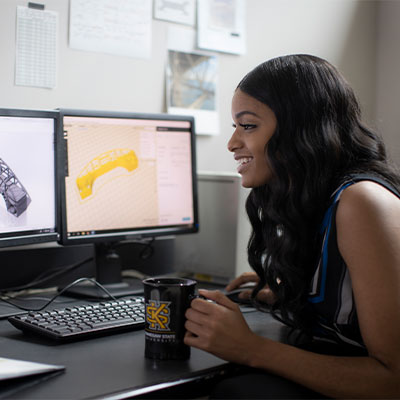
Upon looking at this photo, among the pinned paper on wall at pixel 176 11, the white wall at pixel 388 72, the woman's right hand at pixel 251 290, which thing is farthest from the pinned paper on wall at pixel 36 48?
the white wall at pixel 388 72

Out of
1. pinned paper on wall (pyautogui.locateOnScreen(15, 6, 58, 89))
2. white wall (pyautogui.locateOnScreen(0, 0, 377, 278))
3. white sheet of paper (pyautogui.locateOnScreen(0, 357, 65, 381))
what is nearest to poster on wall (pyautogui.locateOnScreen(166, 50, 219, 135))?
white wall (pyautogui.locateOnScreen(0, 0, 377, 278))

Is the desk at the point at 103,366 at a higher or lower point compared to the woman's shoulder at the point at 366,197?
lower

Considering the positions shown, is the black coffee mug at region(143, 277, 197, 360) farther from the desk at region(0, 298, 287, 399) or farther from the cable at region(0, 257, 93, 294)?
the cable at region(0, 257, 93, 294)

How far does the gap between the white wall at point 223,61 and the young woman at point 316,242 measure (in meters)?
0.52

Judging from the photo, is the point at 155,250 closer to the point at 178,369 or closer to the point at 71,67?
the point at 71,67

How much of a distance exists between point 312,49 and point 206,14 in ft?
1.83

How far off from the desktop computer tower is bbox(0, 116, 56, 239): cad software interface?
1.70 ft

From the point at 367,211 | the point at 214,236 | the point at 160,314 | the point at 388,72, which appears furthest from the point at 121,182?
the point at 388,72

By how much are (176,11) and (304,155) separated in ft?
3.12

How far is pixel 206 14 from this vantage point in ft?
6.09

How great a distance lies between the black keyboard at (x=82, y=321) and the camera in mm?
981

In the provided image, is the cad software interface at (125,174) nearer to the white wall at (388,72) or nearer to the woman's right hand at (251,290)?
the woman's right hand at (251,290)

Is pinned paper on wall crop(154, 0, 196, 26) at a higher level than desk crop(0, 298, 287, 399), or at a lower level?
higher

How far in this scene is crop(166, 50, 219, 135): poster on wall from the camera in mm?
1793
